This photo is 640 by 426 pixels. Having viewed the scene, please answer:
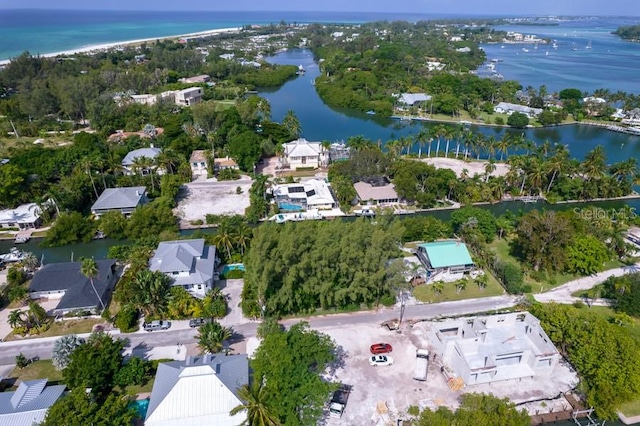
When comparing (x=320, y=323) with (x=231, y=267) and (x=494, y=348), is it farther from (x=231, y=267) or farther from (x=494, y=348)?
(x=494, y=348)

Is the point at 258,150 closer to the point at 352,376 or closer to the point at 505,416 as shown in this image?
the point at 352,376

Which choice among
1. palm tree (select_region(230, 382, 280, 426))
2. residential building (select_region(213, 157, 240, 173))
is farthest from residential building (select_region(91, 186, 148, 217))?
palm tree (select_region(230, 382, 280, 426))

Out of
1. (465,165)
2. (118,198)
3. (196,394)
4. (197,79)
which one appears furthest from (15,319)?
(197,79)

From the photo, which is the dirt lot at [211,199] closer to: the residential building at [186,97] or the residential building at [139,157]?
the residential building at [139,157]

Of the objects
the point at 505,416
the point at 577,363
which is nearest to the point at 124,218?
the point at 505,416

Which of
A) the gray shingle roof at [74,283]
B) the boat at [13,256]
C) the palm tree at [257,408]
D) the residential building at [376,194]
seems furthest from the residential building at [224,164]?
the palm tree at [257,408]
